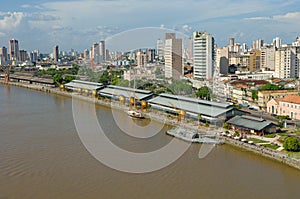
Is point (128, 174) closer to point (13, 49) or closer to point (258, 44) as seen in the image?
point (258, 44)

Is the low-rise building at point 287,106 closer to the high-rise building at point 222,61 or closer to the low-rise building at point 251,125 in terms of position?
the low-rise building at point 251,125

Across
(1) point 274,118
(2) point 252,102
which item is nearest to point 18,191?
(1) point 274,118

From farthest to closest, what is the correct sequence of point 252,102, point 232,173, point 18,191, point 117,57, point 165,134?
point 117,57 → point 252,102 → point 165,134 → point 232,173 → point 18,191

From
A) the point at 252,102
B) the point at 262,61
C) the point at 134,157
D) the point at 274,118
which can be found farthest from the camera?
the point at 262,61

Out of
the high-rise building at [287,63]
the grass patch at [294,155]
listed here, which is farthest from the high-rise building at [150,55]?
the grass patch at [294,155]

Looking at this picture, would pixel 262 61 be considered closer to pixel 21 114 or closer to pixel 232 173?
pixel 21 114

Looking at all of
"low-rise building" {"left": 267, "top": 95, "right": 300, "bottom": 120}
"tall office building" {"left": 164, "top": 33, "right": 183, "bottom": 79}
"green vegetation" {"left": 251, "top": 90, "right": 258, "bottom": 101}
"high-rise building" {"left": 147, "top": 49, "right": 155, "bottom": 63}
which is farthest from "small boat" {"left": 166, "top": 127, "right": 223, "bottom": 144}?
"high-rise building" {"left": 147, "top": 49, "right": 155, "bottom": 63}

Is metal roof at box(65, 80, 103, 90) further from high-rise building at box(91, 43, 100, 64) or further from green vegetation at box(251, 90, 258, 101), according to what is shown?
high-rise building at box(91, 43, 100, 64)
